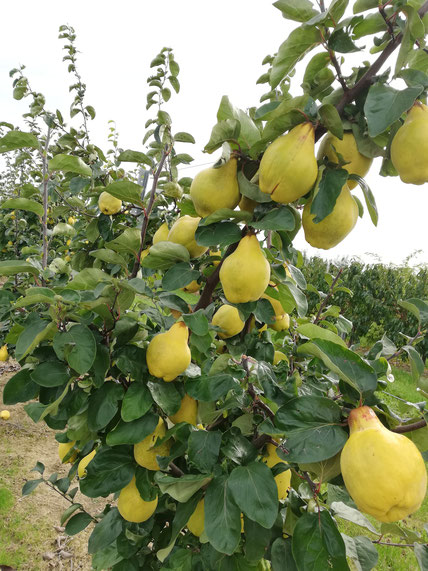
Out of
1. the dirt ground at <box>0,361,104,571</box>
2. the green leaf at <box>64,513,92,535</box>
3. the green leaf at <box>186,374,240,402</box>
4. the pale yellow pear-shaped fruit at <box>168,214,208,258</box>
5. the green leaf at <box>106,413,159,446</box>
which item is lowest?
the dirt ground at <box>0,361,104,571</box>

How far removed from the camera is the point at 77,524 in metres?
1.33

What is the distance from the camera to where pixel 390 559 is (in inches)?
96.3

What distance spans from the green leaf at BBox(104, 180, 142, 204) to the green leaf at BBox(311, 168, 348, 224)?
1.62 feet

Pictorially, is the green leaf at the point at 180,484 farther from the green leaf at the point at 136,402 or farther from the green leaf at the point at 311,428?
the green leaf at the point at 311,428

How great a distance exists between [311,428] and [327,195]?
15.4 inches

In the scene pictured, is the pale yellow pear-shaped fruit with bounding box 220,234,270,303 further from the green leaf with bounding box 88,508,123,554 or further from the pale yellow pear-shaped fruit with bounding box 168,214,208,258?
the green leaf with bounding box 88,508,123,554

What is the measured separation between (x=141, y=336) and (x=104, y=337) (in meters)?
0.08

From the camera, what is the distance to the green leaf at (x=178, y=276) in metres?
0.84

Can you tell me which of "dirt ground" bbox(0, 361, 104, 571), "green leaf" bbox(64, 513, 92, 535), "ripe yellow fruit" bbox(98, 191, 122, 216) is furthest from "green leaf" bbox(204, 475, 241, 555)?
"dirt ground" bbox(0, 361, 104, 571)

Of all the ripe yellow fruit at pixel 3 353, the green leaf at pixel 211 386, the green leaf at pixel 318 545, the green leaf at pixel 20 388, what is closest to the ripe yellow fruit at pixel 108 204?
the green leaf at pixel 20 388

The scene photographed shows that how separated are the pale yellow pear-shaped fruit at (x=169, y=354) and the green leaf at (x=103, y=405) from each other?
10 cm

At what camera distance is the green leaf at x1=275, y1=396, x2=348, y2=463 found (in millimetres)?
622

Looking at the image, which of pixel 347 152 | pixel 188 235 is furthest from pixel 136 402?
pixel 347 152

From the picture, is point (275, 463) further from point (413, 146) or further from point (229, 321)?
point (413, 146)
